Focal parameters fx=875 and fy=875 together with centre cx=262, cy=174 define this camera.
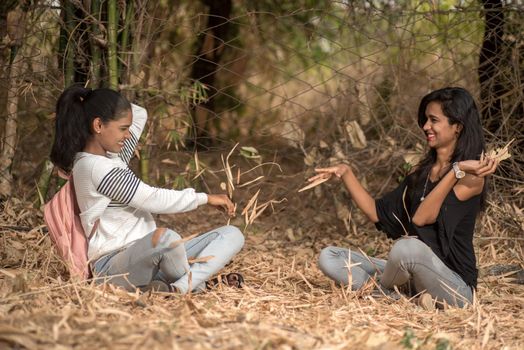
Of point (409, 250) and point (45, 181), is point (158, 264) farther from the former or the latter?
point (45, 181)

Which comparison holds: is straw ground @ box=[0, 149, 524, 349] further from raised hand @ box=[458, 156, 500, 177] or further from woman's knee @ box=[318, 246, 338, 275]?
raised hand @ box=[458, 156, 500, 177]

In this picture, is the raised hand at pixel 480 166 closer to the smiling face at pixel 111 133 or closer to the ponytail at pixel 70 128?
the smiling face at pixel 111 133

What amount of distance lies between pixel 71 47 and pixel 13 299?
1.51 meters

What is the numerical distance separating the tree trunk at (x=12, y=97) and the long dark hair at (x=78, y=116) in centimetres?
89

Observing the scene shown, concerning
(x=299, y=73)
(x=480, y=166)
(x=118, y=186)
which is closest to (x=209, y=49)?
(x=299, y=73)

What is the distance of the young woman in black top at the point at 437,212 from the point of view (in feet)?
10.6

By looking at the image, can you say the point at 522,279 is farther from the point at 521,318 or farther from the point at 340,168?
the point at 340,168

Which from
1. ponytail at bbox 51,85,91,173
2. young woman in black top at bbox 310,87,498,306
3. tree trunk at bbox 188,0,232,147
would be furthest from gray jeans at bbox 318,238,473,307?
tree trunk at bbox 188,0,232,147

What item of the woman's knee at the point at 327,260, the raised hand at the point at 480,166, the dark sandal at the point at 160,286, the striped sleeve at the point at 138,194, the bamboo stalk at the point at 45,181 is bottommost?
the dark sandal at the point at 160,286

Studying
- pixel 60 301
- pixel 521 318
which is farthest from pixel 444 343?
pixel 60 301

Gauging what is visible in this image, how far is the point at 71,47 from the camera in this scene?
13.1 feet

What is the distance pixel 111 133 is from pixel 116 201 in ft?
0.83

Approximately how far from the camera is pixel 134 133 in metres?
3.65

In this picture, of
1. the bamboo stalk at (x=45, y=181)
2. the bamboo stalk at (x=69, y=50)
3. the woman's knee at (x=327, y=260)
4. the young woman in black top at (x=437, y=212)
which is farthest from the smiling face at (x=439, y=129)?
the bamboo stalk at (x=45, y=181)
